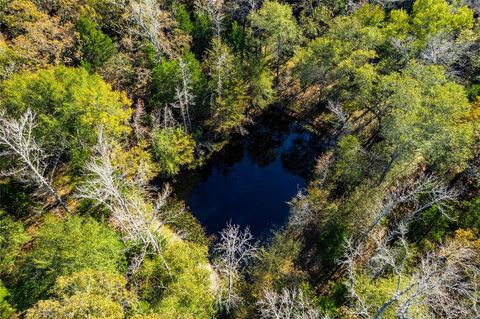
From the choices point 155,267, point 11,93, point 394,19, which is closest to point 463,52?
point 394,19

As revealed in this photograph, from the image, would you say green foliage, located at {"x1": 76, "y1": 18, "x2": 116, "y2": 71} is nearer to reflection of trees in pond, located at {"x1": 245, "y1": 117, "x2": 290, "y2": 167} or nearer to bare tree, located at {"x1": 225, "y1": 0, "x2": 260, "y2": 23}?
bare tree, located at {"x1": 225, "y1": 0, "x2": 260, "y2": 23}

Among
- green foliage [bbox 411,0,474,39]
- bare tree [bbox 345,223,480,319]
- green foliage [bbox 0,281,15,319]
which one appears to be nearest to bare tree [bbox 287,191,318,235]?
bare tree [bbox 345,223,480,319]

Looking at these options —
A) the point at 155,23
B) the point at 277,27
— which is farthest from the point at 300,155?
the point at 155,23

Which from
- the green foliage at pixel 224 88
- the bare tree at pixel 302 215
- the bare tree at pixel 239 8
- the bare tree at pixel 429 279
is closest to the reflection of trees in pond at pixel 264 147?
the green foliage at pixel 224 88

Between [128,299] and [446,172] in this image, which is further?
[446,172]

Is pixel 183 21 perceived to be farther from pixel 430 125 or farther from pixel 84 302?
pixel 84 302

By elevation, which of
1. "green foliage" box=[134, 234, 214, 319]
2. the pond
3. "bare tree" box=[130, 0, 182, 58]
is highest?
"bare tree" box=[130, 0, 182, 58]

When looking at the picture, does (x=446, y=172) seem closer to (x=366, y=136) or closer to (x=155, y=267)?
(x=366, y=136)

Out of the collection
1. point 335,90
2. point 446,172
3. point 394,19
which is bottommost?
point 446,172
